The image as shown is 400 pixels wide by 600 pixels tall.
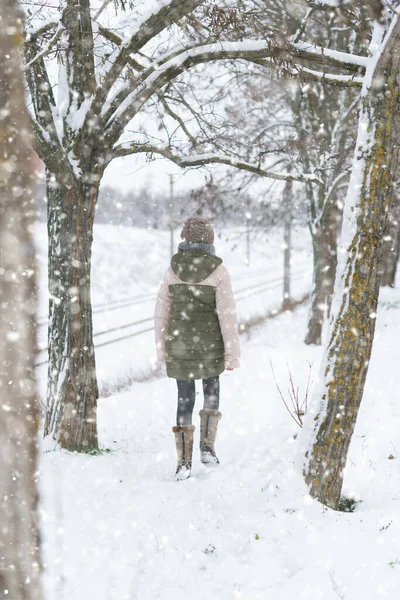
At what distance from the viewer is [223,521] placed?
3.45 meters

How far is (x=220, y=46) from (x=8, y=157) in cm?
372

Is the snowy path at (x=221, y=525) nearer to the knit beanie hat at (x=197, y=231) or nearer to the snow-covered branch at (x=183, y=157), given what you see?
the knit beanie hat at (x=197, y=231)

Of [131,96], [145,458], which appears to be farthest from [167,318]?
[131,96]

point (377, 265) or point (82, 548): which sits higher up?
point (377, 265)

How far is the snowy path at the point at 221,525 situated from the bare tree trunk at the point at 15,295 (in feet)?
6.22

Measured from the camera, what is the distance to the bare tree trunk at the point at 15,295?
0.94 meters

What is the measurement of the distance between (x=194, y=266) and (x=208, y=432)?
4.99 feet

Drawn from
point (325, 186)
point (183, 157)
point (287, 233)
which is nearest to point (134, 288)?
point (287, 233)

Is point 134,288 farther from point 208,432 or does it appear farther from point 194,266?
point 194,266

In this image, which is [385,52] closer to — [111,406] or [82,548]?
[82,548]

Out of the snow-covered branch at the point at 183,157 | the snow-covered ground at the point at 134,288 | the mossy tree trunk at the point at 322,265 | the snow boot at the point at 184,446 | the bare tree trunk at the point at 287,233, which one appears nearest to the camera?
the snow boot at the point at 184,446

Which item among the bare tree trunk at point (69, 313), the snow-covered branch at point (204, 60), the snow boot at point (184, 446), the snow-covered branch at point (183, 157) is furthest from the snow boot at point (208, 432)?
the snow-covered branch at point (204, 60)

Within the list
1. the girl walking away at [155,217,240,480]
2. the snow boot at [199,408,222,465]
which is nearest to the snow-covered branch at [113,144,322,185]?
the girl walking away at [155,217,240,480]

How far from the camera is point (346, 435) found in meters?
3.64
